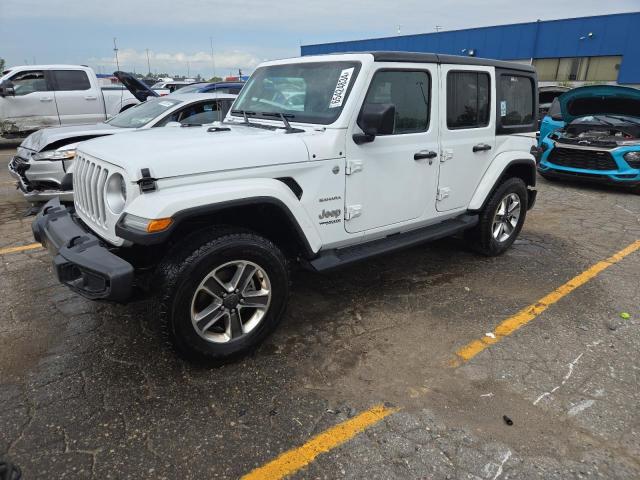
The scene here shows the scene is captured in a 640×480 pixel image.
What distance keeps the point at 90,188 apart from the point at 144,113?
4.09 meters

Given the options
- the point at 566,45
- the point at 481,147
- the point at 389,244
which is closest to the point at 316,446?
the point at 389,244

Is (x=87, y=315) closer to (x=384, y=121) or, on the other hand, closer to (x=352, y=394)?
(x=352, y=394)

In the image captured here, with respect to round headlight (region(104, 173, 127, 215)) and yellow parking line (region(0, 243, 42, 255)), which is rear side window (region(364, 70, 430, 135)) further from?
yellow parking line (region(0, 243, 42, 255))

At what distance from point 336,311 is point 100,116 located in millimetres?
9864

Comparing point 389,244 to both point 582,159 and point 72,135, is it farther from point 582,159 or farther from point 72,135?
point 582,159

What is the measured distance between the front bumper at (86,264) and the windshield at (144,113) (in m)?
3.60

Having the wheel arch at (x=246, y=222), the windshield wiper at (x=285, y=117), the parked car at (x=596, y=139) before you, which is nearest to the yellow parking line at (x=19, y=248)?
the wheel arch at (x=246, y=222)

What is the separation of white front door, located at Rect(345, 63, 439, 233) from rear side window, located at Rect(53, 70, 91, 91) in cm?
→ 988

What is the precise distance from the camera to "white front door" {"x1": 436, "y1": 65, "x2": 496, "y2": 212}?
3.93 metres

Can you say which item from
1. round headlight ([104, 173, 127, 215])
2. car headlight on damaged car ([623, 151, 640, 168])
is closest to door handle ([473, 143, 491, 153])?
round headlight ([104, 173, 127, 215])

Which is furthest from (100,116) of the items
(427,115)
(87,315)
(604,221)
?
(604,221)

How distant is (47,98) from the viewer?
10.7 m

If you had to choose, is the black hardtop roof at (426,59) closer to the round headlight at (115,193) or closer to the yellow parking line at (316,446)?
the round headlight at (115,193)

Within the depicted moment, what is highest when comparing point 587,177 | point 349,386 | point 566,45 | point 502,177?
point 566,45
